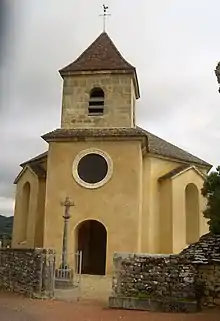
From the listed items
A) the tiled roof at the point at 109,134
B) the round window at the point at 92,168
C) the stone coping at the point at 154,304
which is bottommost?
the stone coping at the point at 154,304

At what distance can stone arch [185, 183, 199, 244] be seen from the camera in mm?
22578

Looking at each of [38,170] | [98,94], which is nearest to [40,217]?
[38,170]

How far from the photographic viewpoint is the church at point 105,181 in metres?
19.3

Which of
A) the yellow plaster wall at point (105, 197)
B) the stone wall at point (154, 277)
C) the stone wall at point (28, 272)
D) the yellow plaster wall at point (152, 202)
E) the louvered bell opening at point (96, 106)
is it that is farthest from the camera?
the louvered bell opening at point (96, 106)

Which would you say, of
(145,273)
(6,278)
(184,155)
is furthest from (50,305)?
(184,155)

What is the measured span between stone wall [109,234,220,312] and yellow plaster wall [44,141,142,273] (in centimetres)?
727

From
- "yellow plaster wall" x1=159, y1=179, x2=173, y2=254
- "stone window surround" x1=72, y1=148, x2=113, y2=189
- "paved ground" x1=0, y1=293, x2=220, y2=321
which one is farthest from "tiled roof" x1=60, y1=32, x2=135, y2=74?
"paved ground" x1=0, y1=293, x2=220, y2=321

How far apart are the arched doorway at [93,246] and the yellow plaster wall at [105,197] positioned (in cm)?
195

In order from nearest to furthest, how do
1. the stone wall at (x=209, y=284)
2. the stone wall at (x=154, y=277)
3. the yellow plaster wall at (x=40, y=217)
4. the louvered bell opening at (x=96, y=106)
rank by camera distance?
the stone wall at (x=209, y=284)
the stone wall at (x=154, y=277)
the louvered bell opening at (x=96, y=106)
the yellow plaster wall at (x=40, y=217)

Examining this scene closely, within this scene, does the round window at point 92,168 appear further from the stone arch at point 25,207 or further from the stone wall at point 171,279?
the stone wall at point 171,279

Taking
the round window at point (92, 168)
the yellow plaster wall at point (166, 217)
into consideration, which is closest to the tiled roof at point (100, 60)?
the round window at point (92, 168)

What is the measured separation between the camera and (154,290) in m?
11.1

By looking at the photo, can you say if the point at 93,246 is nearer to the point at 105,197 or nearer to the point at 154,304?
the point at 105,197

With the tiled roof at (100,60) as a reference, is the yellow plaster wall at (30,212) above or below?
below
